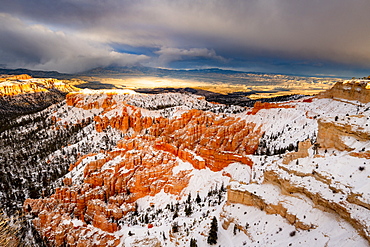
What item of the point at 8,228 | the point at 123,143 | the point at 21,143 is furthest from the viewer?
the point at 21,143

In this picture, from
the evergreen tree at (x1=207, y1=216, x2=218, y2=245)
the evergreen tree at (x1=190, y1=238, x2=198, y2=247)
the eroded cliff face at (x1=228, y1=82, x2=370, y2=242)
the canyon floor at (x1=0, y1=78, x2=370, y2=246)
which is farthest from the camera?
the evergreen tree at (x1=190, y1=238, x2=198, y2=247)

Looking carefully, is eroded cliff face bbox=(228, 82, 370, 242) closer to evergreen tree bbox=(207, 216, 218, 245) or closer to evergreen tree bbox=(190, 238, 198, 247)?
evergreen tree bbox=(207, 216, 218, 245)

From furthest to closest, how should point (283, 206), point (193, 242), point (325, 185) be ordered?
point (193, 242)
point (283, 206)
point (325, 185)

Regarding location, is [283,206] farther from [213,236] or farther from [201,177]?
[201,177]

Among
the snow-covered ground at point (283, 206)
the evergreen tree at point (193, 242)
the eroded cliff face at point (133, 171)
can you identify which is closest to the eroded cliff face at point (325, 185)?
the snow-covered ground at point (283, 206)

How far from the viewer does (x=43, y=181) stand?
6912cm

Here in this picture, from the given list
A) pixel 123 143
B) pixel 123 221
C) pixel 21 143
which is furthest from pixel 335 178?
pixel 21 143

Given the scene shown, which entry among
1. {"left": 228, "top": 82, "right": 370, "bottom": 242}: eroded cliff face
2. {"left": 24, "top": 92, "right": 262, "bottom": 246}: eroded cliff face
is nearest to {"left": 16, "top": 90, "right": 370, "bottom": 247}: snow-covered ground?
{"left": 228, "top": 82, "right": 370, "bottom": 242}: eroded cliff face

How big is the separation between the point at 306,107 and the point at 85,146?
95.8 metres

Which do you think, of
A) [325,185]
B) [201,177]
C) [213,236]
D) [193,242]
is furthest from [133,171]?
[325,185]

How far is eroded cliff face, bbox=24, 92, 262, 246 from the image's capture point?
137 feet

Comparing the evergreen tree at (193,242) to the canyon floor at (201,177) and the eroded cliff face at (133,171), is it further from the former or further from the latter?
the eroded cliff face at (133,171)

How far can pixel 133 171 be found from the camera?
185 feet

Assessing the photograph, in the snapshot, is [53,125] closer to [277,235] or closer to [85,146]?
[85,146]
